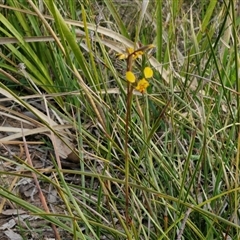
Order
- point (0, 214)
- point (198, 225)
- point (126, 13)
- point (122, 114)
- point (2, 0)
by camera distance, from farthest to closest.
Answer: point (126, 13) → point (2, 0) → point (122, 114) → point (0, 214) → point (198, 225)

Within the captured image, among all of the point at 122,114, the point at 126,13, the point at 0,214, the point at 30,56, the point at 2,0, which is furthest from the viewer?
the point at 126,13

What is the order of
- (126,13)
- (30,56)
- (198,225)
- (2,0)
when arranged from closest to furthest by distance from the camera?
(198,225)
(30,56)
(2,0)
(126,13)

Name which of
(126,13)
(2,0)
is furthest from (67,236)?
(126,13)

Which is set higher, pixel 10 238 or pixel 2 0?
pixel 2 0

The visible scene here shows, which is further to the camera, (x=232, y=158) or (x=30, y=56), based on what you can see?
(x=30, y=56)

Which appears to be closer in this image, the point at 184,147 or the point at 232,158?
the point at 232,158

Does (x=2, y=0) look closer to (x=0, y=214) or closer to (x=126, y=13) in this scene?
(x=126, y=13)

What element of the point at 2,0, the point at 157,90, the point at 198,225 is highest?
the point at 2,0

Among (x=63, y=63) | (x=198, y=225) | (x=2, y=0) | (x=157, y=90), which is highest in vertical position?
(x=2, y=0)

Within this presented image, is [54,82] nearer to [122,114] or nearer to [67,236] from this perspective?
[122,114]

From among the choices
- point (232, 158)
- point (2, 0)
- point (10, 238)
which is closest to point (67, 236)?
point (10, 238)

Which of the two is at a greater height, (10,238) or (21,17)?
(21,17)
